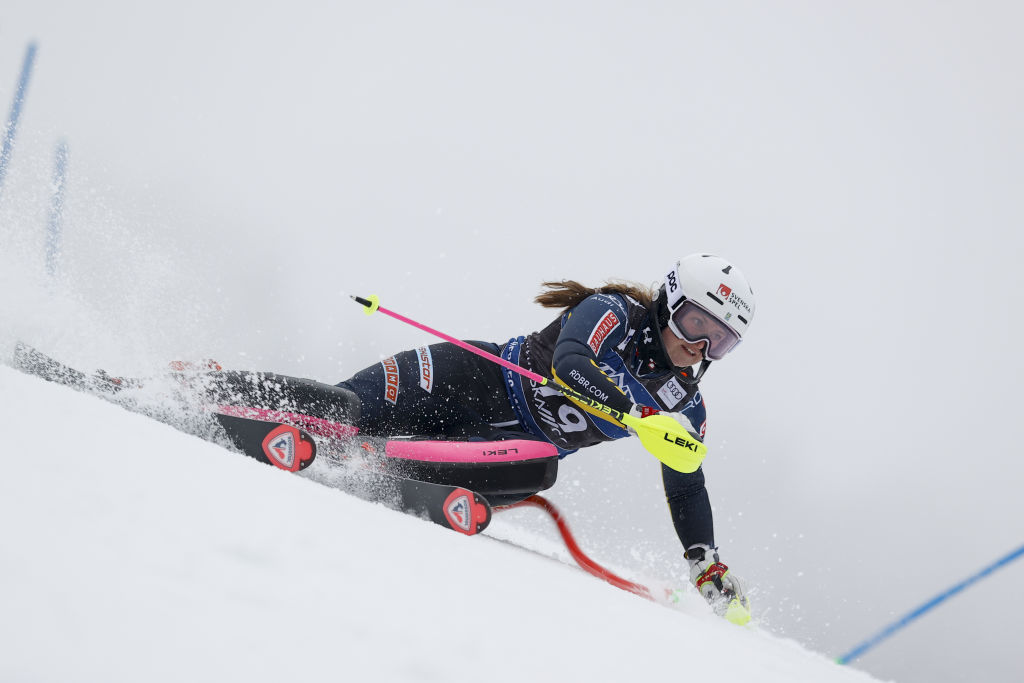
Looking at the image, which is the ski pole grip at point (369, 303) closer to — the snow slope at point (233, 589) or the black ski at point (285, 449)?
the black ski at point (285, 449)

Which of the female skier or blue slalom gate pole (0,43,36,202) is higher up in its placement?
the female skier

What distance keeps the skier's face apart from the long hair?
225mm

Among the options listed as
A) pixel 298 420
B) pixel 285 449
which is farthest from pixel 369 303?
pixel 285 449

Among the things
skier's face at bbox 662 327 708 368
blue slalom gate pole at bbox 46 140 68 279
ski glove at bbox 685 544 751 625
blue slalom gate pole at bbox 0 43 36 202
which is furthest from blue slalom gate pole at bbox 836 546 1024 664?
blue slalom gate pole at bbox 0 43 36 202

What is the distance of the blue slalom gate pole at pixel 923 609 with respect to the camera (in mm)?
3662

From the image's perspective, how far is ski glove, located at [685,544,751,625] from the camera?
358 cm

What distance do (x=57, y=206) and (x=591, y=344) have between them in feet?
17.7

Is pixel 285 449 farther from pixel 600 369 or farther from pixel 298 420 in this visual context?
pixel 600 369

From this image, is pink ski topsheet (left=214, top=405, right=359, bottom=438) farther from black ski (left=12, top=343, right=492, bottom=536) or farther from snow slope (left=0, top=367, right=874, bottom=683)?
snow slope (left=0, top=367, right=874, bottom=683)

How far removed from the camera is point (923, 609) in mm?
3805

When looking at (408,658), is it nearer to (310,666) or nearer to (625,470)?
(310,666)

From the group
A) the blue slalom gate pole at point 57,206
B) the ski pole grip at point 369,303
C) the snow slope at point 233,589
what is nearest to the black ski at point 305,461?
the ski pole grip at point 369,303

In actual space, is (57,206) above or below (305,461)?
below

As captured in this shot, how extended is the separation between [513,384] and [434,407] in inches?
17.7
